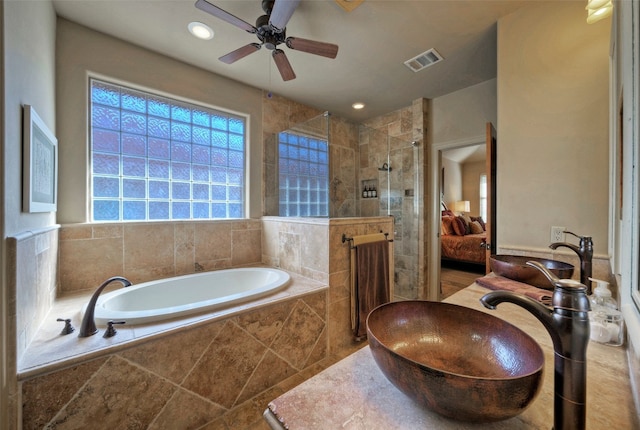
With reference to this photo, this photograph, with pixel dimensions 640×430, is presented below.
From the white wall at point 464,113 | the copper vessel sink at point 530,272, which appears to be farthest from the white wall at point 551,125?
the white wall at point 464,113

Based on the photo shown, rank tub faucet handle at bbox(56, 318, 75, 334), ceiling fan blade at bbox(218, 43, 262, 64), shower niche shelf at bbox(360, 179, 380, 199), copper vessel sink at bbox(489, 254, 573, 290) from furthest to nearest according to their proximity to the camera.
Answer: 1. shower niche shelf at bbox(360, 179, 380, 199)
2. ceiling fan blade at bbox(218, 43, 262, 64)
3. tub faucet handle at bbox(56, 318, 75, 334)
4. copper vessel sink at bbox(489, 254, 573, 290)

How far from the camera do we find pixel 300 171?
302 cm

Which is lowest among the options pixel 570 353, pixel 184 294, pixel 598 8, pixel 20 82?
pixel 184 294

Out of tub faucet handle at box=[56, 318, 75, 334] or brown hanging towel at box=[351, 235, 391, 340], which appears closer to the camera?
tub faucet handle at box=[56, 318, 75, 334]

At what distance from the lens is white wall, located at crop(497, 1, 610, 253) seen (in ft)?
5.03

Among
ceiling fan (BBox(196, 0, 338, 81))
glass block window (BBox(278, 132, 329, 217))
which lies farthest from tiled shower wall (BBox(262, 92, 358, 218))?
ceiling fan (BBox(196, 0, 338, 81))

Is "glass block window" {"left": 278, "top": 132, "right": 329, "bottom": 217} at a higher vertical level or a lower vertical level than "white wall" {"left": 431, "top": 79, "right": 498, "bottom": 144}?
lower

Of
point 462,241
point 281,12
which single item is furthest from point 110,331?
point 462,241

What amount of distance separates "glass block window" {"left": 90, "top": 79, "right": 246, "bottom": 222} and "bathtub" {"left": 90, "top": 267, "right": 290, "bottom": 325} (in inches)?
27.2

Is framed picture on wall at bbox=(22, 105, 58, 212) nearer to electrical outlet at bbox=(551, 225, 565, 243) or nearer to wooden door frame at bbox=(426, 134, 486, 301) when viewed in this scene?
electrical outlet at bbox=(551, 225, 565, 243)

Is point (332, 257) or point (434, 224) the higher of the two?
point (434, 224)

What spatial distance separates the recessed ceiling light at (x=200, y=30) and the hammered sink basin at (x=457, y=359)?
2.47 meters

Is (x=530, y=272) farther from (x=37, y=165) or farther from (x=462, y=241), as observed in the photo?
(x=462, y=241)

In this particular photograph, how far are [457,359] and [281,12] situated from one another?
6.44 feet
